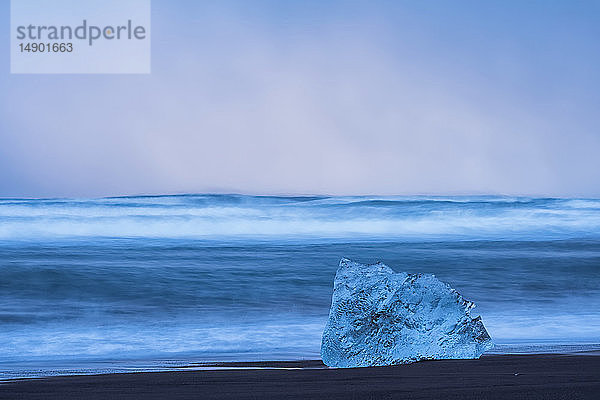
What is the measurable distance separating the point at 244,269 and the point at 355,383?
7.36 meters

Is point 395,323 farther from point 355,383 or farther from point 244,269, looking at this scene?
point 244,269

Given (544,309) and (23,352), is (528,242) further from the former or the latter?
(23,352)

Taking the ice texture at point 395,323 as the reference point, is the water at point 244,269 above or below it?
below

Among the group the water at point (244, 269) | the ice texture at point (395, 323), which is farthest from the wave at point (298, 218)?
the ice texture at point (395, 323)

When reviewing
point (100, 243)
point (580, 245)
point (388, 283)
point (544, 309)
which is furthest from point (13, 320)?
point (580, 245)

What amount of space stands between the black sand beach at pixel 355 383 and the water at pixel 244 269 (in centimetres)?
65

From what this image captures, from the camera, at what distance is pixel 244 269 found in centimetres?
970

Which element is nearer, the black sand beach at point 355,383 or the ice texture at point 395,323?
the black sand beach at point 355,383

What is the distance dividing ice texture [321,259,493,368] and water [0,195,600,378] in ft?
1.89

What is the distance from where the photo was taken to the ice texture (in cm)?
304

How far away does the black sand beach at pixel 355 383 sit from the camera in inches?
83.4

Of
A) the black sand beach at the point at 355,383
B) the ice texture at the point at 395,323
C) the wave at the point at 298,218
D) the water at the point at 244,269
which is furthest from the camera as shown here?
the wave at the point at 298,218

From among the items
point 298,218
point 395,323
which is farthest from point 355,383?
point 298,218

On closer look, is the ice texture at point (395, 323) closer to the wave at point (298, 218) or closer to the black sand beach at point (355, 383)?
the black sand beach at point (355, 383)
